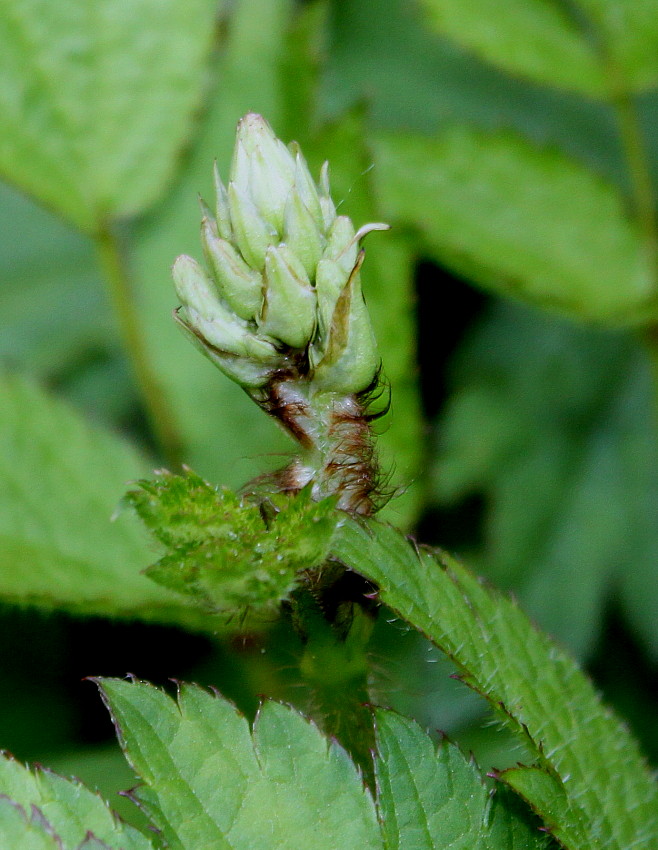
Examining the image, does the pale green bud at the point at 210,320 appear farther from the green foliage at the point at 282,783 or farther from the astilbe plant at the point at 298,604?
the green foliage at the point at 282,783

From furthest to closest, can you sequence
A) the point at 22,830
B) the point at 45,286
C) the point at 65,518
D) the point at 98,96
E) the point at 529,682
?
the point at 45,286
the point at 98,96
the point at 65,518
the point at 529,682
the point at 22,830

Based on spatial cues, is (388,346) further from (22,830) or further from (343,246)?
(22,830)

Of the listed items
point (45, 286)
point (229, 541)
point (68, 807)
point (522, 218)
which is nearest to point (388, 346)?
point (522, 218)

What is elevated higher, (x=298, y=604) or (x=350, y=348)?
(x=350, y=348)

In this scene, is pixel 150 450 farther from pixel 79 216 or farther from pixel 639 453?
pixel 639 453

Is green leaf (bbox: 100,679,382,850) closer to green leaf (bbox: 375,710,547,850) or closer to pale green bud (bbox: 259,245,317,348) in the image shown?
green leaf (bbox: 375,710,547,850)
